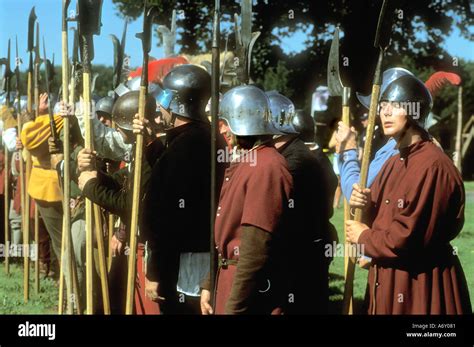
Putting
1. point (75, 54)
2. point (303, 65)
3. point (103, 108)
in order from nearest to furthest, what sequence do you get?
point (75, 54) → point (103, 108) → point (303, 65)

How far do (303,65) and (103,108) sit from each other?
11.1m

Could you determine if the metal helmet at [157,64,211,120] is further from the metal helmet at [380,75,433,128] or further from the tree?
the tree

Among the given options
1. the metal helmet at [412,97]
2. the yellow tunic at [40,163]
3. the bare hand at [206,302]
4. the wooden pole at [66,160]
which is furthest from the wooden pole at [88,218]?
the yellow tunic at [40,163]

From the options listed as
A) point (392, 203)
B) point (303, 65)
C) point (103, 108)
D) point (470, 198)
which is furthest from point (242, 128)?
point (470, 198)

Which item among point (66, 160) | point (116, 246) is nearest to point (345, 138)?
point (66, 160)

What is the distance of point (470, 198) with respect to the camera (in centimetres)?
1877

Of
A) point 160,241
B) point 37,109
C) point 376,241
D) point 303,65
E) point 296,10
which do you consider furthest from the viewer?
point 303,65

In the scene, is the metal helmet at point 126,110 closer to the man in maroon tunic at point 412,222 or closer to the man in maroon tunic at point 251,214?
the man in maroon tunic at point 251,214

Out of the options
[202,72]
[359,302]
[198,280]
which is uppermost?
[202,72]

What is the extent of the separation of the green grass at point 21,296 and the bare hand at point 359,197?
3591 mm

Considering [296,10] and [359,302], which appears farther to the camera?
[296,10]

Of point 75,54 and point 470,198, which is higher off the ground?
point 75,54

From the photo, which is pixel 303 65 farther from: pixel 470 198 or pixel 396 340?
pixel 396 340

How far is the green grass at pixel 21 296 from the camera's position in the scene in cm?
761
